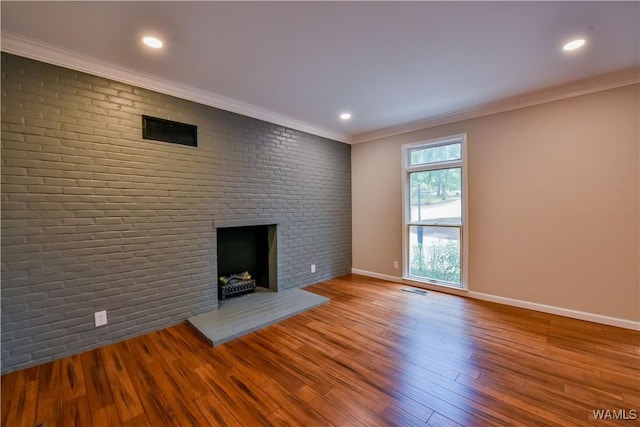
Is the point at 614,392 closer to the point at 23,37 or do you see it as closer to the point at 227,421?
the point at 227,421

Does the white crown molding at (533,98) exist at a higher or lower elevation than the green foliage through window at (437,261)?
higher

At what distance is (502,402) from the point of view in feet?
5.80

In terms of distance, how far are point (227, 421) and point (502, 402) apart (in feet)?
5.84

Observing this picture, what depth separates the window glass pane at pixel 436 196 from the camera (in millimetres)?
3912

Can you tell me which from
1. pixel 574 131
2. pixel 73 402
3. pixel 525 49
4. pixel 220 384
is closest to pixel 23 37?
pixel 73 402

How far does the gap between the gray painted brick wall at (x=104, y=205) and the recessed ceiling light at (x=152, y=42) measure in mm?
672

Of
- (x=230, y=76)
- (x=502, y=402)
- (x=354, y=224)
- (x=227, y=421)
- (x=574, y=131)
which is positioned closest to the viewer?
(x=227, y=421)

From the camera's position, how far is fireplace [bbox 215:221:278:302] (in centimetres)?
374

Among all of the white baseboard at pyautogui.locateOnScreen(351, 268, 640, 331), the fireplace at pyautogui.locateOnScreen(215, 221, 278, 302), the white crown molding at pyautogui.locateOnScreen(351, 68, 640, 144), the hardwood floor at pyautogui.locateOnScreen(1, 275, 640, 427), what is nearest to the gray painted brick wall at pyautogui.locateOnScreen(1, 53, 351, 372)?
the hardwood floor at pyautogui.locateOnScreen(1, 275, 640, 427)

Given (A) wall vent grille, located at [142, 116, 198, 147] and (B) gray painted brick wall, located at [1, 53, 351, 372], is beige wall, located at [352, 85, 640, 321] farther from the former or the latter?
(A) wall vent grille, located at [142, 116, 198, 147]

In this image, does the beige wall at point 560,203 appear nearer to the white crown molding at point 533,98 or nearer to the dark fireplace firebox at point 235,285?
the white crown molding at point 533,98

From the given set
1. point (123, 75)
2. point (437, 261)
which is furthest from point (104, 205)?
point (437, 261)

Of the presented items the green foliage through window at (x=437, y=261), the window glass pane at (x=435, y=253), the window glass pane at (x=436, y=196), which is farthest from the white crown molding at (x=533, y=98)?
the green foliage through window at (x=437, y=261)

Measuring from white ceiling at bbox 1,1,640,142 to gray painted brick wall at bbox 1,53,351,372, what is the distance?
1.06ft
